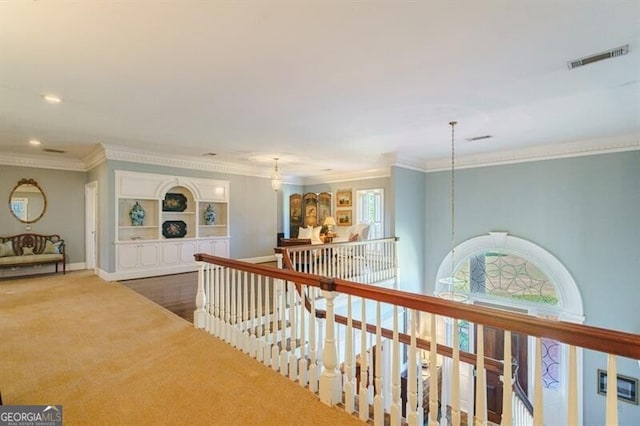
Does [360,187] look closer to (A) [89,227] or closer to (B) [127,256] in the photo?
(B) [127,256]

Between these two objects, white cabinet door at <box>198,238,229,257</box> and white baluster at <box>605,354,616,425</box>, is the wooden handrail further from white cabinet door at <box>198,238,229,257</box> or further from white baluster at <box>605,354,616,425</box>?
white cabinet door at <box>198,238,229,257</box>

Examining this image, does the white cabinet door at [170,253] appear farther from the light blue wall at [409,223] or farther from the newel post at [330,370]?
the newel post at [330,370]

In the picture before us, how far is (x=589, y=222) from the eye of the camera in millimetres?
5066

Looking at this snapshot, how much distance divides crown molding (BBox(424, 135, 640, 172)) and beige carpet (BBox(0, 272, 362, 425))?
5712mm

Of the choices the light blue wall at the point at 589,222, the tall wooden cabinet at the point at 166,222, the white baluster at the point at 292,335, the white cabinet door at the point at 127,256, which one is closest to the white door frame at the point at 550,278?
the light blue wall at the point at 589,222

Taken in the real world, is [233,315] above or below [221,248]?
below

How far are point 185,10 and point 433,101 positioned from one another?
2595mm

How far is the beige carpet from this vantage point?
204 cm

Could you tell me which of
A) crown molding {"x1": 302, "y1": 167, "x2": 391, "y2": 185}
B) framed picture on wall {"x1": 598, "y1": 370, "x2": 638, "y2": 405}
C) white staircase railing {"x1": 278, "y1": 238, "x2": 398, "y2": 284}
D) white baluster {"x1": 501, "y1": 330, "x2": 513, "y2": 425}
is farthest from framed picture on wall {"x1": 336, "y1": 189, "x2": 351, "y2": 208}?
white baluster {"x1": 501, "y1": 330, "x2": 513, "y2": 425}

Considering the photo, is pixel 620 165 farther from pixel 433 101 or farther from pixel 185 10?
pixel 185 10

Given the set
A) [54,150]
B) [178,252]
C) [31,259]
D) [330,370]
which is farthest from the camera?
[178,252]

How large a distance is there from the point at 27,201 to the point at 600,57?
940cm

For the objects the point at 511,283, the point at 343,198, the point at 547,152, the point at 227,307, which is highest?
the point at 547,152

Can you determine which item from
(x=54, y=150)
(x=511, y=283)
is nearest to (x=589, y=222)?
(x=511, y=283)
